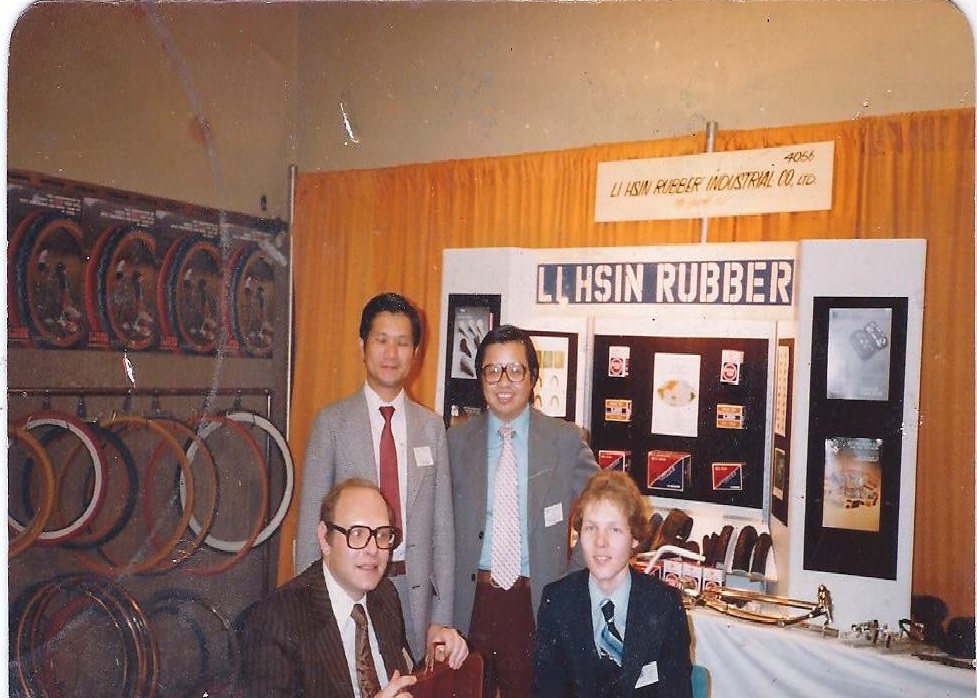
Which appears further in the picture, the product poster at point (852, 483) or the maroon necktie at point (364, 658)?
the product poster at point (852, 483)

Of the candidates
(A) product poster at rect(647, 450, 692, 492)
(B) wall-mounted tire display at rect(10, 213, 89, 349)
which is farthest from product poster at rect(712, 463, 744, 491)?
(B) wall-mounted tire display at rect(10, 213, 89, 349)

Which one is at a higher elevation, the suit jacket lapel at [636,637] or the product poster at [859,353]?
the product poster at [859,353]

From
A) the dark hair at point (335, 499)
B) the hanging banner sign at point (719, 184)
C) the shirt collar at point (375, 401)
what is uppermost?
the hanging banner sign at point (719, 184)

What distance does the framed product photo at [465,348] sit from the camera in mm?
3230

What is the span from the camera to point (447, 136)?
3.46 meters

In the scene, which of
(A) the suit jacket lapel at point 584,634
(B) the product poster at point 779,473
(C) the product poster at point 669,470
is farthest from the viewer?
(C) the product poster at point 669,470

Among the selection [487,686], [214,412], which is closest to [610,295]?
[487,686]

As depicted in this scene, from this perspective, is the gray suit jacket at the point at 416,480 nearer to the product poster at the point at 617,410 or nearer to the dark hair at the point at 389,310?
the dark hair at the point at 389,310

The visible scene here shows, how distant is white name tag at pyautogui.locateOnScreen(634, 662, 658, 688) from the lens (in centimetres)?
194

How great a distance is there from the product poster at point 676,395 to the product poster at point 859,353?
24.0 inches

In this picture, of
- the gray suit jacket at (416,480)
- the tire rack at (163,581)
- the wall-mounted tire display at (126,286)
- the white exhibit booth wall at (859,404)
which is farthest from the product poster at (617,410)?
the wall-mounted tire display at (126,286)

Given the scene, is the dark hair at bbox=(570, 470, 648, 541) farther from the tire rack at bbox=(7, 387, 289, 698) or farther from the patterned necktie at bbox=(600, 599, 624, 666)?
the tire rack at bbox=(7, 387, 289, 698)

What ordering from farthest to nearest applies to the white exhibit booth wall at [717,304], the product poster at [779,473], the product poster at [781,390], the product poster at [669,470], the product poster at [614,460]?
the product poster at [614,460] < the product poster at [669,470] < the product poster at [781,390] < the product poster at [779,473] < the white exhibit booth wall at [717,304]

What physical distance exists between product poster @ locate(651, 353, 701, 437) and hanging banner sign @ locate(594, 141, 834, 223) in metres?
0.62
